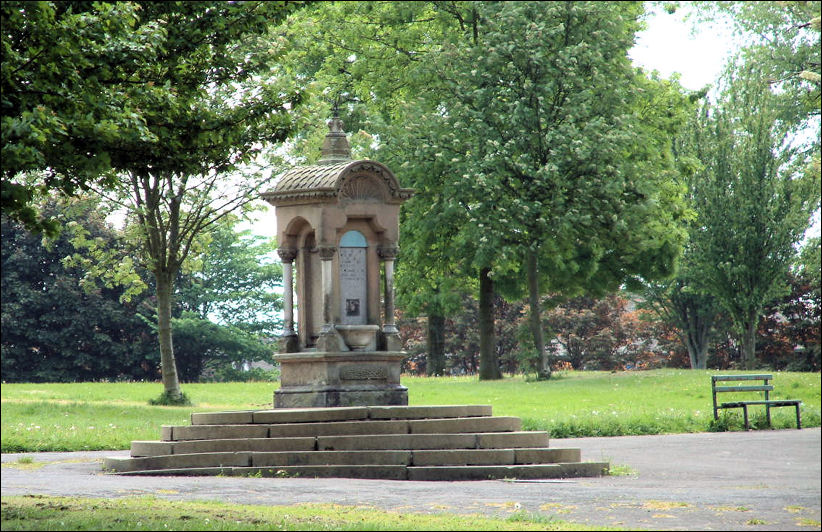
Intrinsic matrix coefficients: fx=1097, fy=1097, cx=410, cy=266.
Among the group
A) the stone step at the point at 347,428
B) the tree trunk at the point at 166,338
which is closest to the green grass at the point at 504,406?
the tree trunk at the point at 166,338

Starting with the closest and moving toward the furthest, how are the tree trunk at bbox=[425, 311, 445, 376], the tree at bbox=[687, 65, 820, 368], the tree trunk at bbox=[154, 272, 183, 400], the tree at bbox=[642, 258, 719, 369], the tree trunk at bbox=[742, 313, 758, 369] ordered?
the tree trunk at bbox=[154, 272, 183, 400] < the tree at bbox=[687, 65, 820, 368] < the tree trunk at bbox=[425, 311, 445, 376] < the tree trunk at bbox=[742, 313, 758, 369] < the tree at bbox=[642, 258, 719, 369]

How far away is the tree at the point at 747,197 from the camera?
40.0 m

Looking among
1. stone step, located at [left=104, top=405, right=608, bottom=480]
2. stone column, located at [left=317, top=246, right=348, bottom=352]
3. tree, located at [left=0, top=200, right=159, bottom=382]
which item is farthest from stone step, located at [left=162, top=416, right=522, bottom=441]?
tree, located at [left=0, top=200, right=159, bottom=382]

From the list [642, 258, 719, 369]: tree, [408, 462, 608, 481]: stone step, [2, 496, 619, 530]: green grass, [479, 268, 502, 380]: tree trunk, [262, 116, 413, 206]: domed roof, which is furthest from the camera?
[642, 258, 719, 369]: tree

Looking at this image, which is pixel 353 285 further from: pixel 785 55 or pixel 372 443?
pixel 785 55

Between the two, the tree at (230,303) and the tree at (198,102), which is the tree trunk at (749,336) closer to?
the tree at (230,303)

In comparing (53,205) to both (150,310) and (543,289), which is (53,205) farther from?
(543,289)

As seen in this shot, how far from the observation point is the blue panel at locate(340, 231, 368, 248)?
1730 centimetres

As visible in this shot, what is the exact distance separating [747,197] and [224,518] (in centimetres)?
3532

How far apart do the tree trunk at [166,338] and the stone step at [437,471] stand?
15.1 meters

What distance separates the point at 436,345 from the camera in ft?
137

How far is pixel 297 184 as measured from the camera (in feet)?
56.4

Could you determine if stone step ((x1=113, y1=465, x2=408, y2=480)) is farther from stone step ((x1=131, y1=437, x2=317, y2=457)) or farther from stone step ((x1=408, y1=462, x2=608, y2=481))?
stone step ((x1=131, y1=437, x2=317, y2=457))

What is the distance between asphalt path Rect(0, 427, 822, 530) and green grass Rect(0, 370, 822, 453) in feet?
5.32
